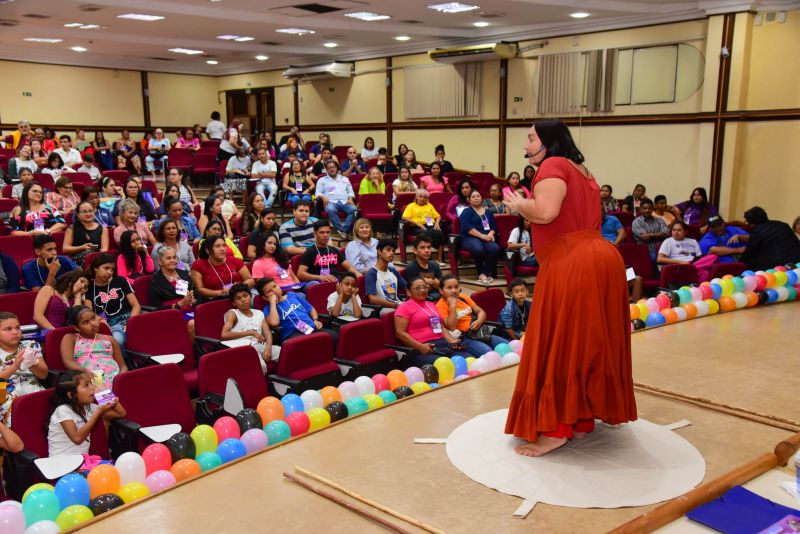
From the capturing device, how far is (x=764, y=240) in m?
6.41

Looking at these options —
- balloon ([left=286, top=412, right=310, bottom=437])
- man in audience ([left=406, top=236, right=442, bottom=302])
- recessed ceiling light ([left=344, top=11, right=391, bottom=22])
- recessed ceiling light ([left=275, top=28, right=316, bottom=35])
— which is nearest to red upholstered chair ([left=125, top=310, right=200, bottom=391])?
balloon ([left=286, top=412, right=310, bottom=437])

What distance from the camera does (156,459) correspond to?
9.52 ft

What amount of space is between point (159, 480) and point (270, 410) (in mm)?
695

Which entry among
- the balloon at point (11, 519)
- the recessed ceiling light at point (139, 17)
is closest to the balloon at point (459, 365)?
the balloon at point (11, 519)

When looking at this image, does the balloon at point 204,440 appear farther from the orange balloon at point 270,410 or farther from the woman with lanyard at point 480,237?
the woman with lanyard at point 480,237

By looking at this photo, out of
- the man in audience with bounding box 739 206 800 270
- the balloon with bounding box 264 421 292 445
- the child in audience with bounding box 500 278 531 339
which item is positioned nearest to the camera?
the balloon with bounding box 264 421 292 445

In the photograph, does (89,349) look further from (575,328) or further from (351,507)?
(575,328)

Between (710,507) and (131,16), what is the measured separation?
1032 cm

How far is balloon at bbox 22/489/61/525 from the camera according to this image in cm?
254

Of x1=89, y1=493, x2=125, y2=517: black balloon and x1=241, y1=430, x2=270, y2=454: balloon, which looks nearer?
x1=89, y1=493, x2=125, y2=517: black balloon

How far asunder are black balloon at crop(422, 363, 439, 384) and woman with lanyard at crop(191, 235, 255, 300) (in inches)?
63.3

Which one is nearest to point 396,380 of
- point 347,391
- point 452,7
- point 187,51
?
point 347,391

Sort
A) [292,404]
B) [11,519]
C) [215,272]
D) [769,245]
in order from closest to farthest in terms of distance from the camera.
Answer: [11,519] < [292,404] < [215,272] < [769,245]

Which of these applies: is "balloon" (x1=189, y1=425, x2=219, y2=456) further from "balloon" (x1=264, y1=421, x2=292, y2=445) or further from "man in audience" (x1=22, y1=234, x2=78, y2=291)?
"man in audience" (x1=22, y1=234, x2=78, y2=291)
